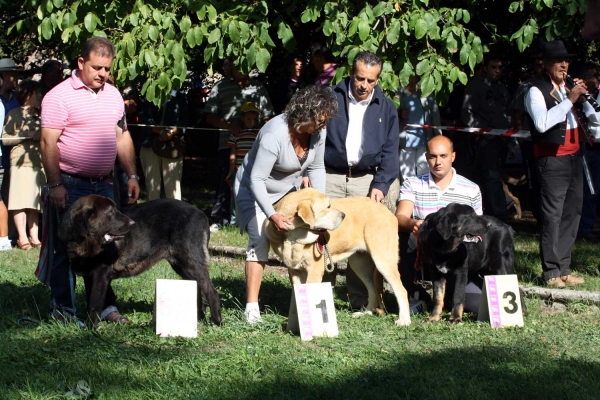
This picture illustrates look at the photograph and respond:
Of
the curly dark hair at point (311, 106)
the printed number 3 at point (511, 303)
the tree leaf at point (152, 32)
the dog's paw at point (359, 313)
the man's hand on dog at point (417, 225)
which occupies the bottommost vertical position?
the dog's paw at point (359, 313)

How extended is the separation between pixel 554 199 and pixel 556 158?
1.24 feet

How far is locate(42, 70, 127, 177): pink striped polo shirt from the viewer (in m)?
5.83

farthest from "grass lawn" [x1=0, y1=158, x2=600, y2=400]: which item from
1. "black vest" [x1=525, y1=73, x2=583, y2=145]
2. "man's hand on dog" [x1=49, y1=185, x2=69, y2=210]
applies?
"black vest" [x1=525, y1=73, x2=583, y2=145]

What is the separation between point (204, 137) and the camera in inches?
851

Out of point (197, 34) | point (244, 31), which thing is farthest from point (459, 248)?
point (197, 34)

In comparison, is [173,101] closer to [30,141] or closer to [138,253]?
[30,141]

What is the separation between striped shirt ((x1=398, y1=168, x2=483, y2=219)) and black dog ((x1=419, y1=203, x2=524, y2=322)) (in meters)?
0.25

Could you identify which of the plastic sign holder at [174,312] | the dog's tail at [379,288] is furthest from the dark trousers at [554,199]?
the plastic sign holder at [174,312]

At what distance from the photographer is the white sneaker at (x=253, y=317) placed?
6062mm

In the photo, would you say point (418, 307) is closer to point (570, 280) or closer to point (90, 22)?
point (570, 280)

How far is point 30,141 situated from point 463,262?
6.22m

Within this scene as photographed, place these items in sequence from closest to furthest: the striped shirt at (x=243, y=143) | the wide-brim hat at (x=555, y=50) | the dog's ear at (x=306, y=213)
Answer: the dog's ear at (x=306, y=213) < the wide-brim hat at (x=555, y=50) < the striped shirt at (x=243, y=143)

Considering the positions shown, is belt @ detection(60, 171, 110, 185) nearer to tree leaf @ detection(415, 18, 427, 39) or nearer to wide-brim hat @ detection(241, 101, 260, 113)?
tree leaf @ detection(415, 18, 427, 39)

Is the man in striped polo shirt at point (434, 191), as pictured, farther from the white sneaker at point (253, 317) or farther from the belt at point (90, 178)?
the belt at point (90, 178)
